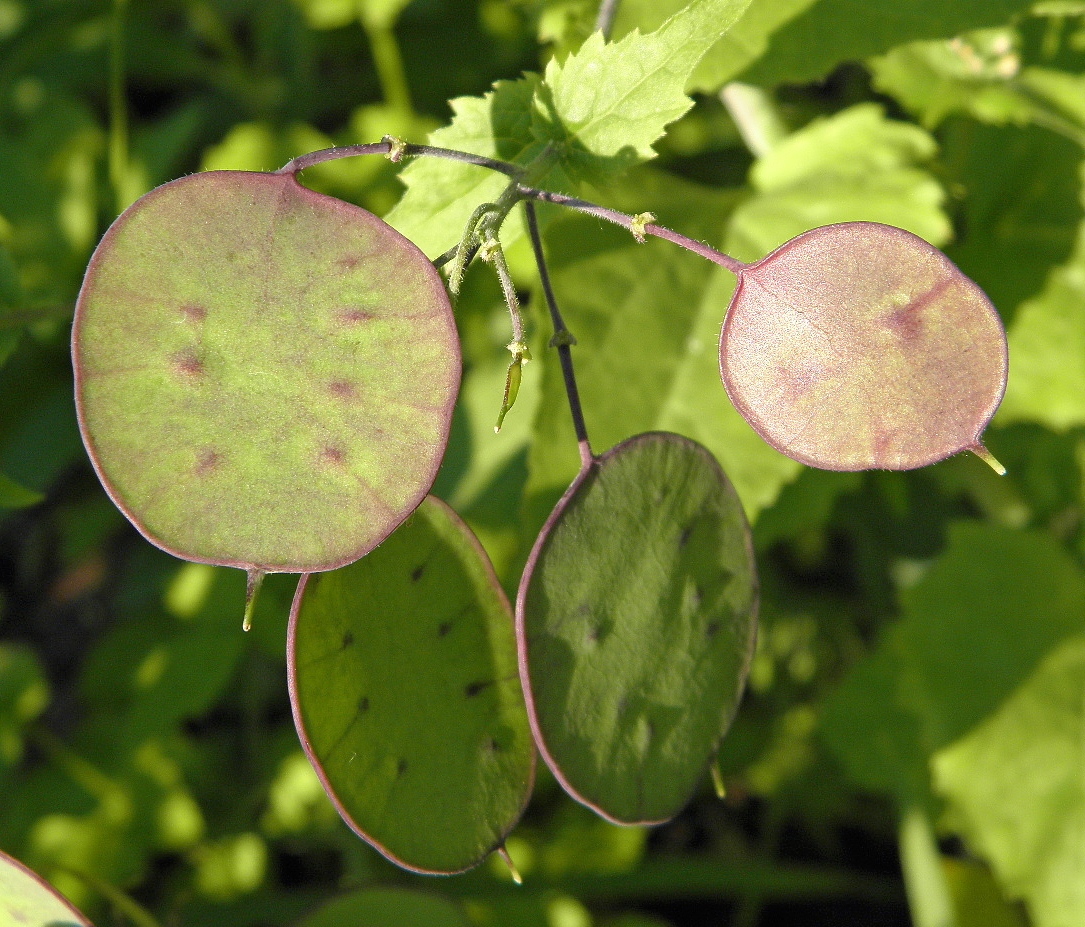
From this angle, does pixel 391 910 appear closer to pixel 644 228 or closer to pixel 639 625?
pixel 639 625

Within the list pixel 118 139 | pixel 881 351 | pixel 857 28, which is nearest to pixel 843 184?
pixel 857 28

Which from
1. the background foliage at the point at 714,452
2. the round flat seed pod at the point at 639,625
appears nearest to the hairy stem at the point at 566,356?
the round flat seed pod at the point at 639,625

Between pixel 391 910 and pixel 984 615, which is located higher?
pixel 391 910

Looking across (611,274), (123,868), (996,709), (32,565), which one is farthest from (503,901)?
(32,565)

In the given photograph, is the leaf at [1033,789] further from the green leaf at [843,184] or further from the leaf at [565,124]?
the leaf at [565,124]

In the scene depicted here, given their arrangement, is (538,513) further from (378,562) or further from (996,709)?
(996,709)

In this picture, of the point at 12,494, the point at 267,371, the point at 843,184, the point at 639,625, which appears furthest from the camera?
the point at 843,184

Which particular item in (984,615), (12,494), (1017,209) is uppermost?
(12,494)

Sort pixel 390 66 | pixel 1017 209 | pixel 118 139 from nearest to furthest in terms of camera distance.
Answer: pixel 1017 209
pixel 118 139
pixel 390 66
